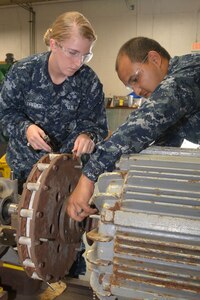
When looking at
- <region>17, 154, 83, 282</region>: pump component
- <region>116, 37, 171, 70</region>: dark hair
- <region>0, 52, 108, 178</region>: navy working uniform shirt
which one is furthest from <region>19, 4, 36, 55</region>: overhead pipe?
<region>17, 154, 83, 282</region>: pump component

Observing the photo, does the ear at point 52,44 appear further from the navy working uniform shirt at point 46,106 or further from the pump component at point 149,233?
the pump component at point 149,233

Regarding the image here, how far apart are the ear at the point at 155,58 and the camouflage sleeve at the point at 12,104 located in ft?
1.67

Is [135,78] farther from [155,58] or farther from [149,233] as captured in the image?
[149,233]

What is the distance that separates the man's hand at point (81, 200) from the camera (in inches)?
34.1

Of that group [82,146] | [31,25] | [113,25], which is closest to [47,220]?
[82,146]

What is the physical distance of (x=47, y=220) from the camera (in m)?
0.92

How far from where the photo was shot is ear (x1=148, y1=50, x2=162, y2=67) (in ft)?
3.83

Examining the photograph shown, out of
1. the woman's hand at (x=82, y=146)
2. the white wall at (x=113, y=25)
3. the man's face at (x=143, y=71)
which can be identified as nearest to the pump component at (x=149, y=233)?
the woman's hand at (x=82, y=146)

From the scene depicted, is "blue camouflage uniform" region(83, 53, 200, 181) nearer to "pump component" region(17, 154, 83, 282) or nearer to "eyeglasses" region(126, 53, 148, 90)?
"pump component" region(17, 154, 83, 282)

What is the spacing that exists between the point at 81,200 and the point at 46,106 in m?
0.58

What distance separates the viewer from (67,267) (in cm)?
110

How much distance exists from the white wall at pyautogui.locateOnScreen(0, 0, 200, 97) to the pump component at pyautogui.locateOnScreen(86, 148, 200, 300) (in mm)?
4215

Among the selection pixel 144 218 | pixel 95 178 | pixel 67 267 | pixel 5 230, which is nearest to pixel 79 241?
pixel 67 267

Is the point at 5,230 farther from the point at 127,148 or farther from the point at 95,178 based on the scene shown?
the point at 127,148
